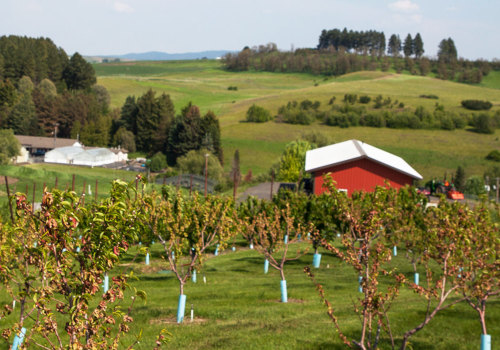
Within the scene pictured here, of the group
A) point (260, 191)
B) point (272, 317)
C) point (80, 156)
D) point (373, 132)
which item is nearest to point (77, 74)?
point (80, 156)

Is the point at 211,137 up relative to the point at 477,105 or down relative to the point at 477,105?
down

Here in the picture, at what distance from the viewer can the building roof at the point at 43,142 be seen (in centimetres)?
12888

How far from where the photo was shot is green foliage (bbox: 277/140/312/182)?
89438 mm

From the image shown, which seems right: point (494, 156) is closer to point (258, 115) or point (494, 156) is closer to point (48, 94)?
point (258, 115)

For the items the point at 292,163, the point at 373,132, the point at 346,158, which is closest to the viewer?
the point at 346,158

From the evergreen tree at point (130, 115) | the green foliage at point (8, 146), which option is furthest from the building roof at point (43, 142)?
the green foliage at point (8, 146)

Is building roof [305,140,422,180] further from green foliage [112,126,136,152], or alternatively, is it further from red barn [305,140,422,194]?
green foliage [112,126,136,152]

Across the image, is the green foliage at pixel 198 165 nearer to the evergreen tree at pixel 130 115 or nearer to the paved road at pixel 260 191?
the paved road at pixel 260 191

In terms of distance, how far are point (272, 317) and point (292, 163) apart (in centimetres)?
7065

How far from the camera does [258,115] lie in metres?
140

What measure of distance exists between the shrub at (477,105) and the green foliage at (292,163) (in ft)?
225

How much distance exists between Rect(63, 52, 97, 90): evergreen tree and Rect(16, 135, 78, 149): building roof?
37.9 meters

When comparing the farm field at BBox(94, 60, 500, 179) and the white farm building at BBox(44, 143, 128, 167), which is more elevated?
the farm field at BBox(94, 60, 500, 179)

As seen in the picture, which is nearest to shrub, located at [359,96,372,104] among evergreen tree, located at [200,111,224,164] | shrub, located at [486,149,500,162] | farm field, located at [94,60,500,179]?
farm field, located at [94,60,500,179]
